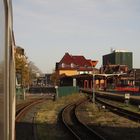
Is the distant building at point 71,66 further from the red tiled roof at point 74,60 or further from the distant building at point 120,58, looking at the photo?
the distant building at point 120,58

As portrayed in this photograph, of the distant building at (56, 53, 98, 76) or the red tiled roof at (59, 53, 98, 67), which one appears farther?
the red tiled roof at (59, 53, 98, 67)

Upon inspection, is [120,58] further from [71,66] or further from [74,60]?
[71,66]

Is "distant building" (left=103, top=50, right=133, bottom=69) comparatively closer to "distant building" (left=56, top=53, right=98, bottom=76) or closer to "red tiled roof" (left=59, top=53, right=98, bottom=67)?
"red tiled roof" (left=59, top=53, right=98, bottom=67)

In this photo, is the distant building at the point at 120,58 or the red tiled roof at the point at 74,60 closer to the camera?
the red tiled roof at the point at 74,60

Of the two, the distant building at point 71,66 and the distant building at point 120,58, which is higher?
the distant building at point 120,58

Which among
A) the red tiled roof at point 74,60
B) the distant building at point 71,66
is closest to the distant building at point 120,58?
the red tiled roof at point 74,60

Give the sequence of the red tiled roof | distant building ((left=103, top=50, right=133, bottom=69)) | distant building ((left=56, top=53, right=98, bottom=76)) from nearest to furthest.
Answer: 1. distant building ((left=56, top=53, right=98, bottom=76))
2. the red tiled roof
3. distant building ((left=103, top=50, right=133, bottom=69))

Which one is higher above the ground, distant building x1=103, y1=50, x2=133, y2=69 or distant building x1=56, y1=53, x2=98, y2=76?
distant building x1=103, y1=50, x2=133, y2=69

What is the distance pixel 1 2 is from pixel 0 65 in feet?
1.41

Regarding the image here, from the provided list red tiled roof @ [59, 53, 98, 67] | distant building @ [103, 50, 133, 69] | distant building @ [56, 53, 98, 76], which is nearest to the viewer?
distant building @ [56, 53, 98, 76]

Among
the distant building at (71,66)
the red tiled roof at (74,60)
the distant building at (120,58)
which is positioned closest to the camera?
the distant building at (71,66)

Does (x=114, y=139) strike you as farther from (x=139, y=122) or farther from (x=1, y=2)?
(x=1, y=2)

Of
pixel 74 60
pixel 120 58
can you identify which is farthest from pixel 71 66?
pixel 120 58

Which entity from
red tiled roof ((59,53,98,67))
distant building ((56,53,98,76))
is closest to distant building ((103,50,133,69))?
red tiled roof ((59,53,98,67))
